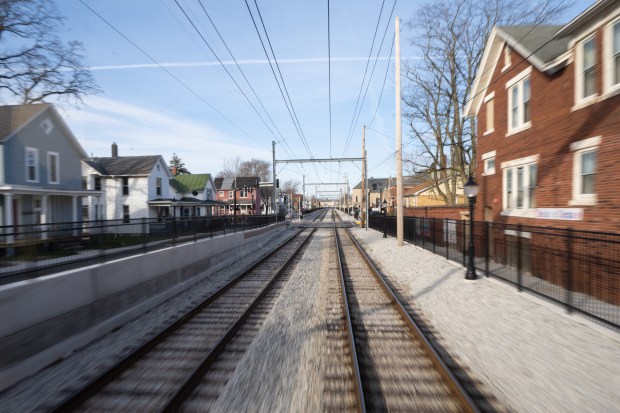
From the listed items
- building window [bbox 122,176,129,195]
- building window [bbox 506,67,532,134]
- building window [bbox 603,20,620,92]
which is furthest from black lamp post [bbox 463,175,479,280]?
building window [bbox 122,176,129,195]

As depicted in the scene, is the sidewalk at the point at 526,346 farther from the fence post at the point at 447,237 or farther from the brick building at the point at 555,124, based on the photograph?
the fence post at the point at 447,237

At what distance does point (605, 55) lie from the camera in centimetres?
816

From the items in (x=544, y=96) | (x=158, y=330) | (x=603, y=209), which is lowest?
(x=158, y=330)

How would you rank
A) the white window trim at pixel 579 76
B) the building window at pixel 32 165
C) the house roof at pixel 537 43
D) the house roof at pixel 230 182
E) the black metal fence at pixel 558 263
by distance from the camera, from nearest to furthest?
1. the black metal fence at pixel 558 263
2. the white window trim at pixel 579 76
3. the house roof at pixel 537 43
4. the building window at pixel 32 165
5. the house roof at pixel 230 182

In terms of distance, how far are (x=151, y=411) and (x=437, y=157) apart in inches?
1064

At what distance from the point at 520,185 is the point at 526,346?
906cm

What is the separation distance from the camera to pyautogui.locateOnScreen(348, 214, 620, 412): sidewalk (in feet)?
12.6

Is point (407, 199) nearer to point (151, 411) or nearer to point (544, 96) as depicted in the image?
point (544, 96)

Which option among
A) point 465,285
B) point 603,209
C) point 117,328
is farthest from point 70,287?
point 603,209

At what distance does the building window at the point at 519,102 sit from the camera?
38.5ft

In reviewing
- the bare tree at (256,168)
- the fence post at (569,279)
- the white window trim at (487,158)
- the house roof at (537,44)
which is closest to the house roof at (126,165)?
the house roof at (537,44)

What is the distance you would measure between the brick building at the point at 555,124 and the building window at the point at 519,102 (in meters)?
0.04

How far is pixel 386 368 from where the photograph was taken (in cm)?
462

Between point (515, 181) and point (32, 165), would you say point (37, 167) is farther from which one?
point (515, 181)
